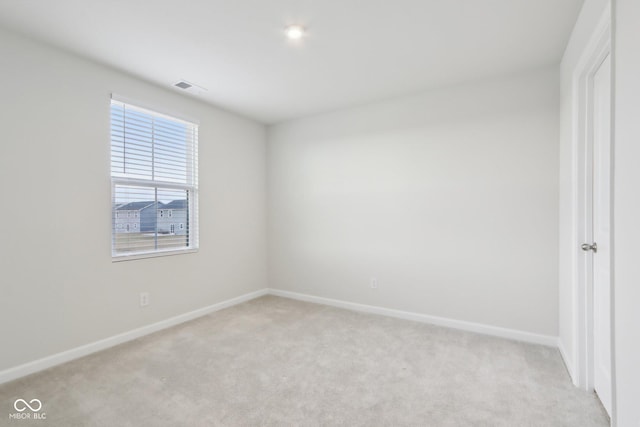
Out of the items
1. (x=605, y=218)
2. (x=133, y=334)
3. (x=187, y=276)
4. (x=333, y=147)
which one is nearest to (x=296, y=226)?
(x=333, y=147)

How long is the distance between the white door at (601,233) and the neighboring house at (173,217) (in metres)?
3.58

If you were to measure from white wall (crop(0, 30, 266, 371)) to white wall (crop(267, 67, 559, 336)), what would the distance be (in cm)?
157

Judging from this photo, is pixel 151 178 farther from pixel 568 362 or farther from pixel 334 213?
pixel 568 362

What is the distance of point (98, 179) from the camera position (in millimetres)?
2686

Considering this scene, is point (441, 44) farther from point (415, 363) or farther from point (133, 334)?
point (133, 334)

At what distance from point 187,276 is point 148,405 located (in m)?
1.66

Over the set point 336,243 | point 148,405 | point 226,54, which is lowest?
point 148,405

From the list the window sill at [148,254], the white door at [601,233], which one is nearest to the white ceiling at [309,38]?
the white door at [601,233]

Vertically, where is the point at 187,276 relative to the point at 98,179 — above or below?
below

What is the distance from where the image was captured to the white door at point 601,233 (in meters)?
1.78

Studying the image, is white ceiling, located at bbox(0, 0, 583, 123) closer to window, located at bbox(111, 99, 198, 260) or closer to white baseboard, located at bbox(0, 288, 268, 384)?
window, located at bbox(111, 99, 198, 260)

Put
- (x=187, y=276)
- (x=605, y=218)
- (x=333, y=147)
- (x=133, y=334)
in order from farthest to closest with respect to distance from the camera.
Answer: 1. (x=333, y=147)
2. (x=187, y=276)
3. (x=133, y=334)
4. (x=605, y=218)

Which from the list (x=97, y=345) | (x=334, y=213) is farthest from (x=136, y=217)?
(x=334, y=213)

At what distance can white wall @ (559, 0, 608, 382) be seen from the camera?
198cm
